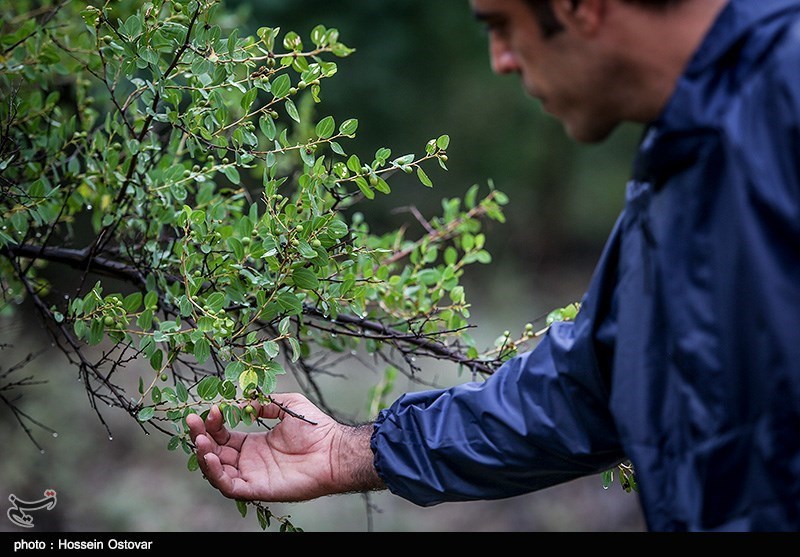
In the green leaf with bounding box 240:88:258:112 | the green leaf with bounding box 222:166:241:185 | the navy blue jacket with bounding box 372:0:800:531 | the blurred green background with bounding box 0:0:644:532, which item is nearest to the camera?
the navy blue jacket with bounding box 372:0:800:531

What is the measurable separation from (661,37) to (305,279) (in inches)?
33.2

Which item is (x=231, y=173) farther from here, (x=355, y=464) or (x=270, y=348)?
(x=355, y=464)

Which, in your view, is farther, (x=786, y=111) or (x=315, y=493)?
(x=315, y=493)

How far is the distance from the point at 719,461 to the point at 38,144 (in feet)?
5.88

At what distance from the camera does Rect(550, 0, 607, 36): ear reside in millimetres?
1243

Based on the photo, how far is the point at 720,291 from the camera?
47.1 inches

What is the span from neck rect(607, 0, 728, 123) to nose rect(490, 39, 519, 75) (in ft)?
0.60

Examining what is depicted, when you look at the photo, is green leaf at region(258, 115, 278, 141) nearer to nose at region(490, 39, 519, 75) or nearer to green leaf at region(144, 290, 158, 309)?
green leaf at region(144, 290, 158, 309)

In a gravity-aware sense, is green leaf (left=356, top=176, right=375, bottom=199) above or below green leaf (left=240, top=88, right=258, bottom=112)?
below

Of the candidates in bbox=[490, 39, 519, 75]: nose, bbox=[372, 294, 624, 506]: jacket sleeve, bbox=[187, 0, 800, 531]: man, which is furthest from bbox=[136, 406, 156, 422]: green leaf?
bbox=[490, 39, 519, 75]: nose

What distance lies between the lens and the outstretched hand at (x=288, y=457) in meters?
1.77

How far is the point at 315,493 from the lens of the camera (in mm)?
1805
